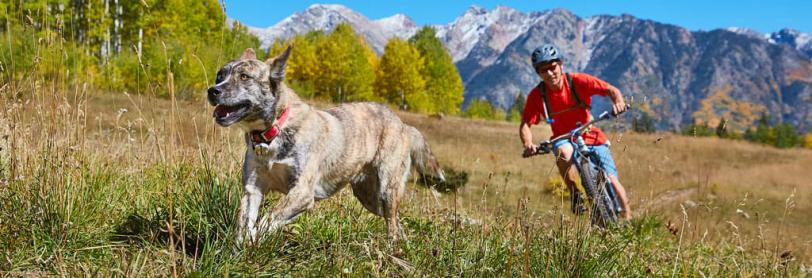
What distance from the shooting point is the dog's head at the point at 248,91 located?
13.0 feet

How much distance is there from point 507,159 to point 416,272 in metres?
21.1

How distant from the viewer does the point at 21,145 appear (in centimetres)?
450

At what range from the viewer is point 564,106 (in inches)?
282

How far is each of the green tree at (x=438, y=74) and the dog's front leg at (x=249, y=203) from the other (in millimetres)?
52964

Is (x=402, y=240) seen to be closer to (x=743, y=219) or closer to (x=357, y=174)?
(x=357, y=174)

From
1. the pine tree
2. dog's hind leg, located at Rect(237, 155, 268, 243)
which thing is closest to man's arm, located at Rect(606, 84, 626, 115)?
dog's hind leg, located at Rect(237, 155, 268, 243)

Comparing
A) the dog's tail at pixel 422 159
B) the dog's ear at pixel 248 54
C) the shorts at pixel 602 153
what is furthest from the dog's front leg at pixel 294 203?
the shorts at pixel 602 153

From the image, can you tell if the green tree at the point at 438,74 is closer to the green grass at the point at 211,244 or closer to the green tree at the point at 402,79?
the green tree at the point at 402,79

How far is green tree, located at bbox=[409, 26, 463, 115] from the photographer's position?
2285 inches

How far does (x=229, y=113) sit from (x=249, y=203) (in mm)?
599

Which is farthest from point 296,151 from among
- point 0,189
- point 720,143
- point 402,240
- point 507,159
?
point 720,143

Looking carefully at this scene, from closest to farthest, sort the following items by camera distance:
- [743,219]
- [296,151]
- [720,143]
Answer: [296,151], [743,219], [720,143]

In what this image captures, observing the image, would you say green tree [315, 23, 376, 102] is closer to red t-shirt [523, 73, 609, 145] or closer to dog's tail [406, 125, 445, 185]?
red t-shirt [523, 73, 609, 145]

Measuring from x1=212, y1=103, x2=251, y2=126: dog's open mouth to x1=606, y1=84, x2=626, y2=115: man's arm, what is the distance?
347 centimetres
